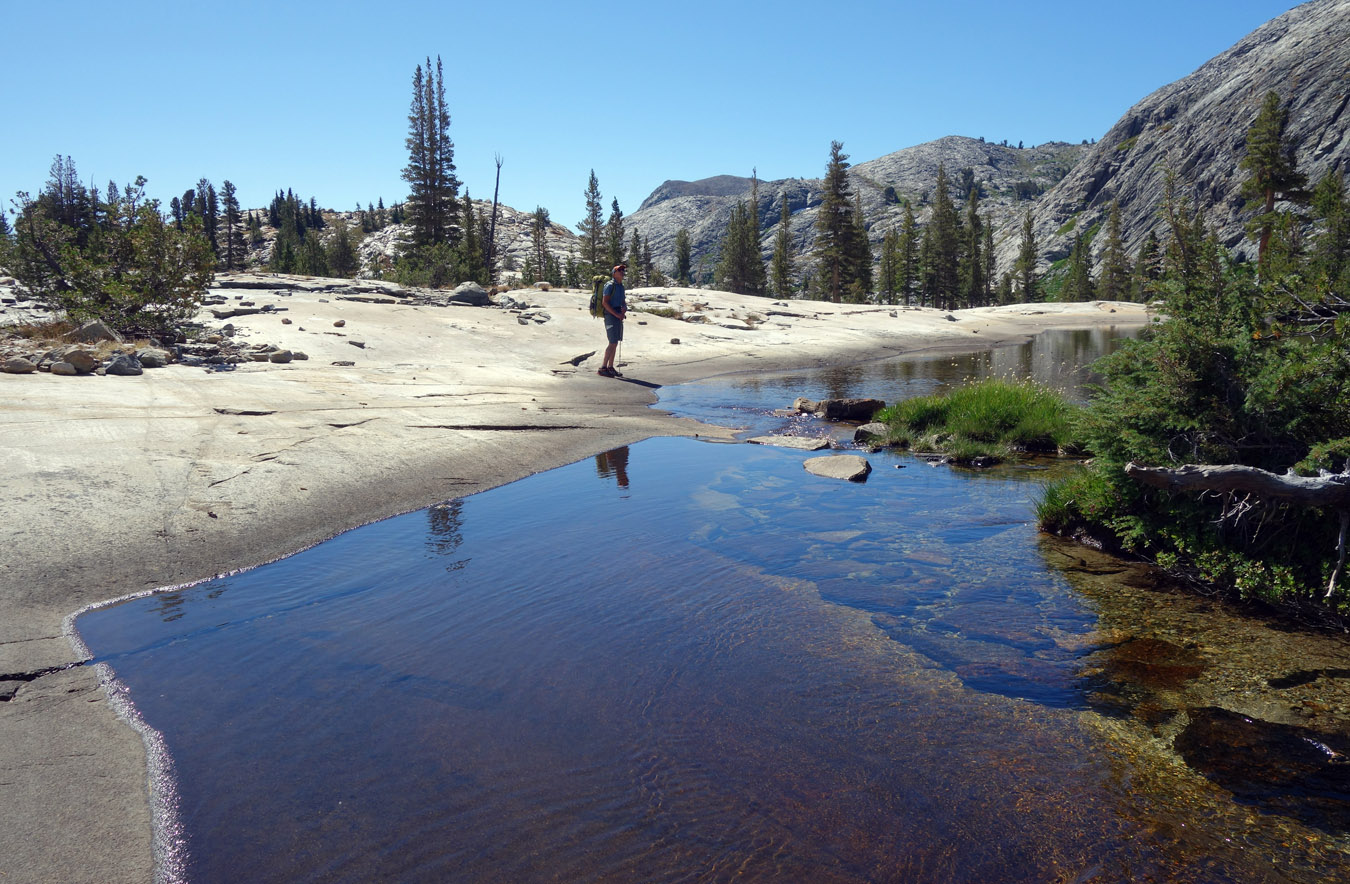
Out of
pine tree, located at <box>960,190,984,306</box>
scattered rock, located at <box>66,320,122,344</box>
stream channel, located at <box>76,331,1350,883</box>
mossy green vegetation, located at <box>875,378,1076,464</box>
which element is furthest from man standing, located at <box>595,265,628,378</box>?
pine tree, located at <box>960,190,984,306</box>

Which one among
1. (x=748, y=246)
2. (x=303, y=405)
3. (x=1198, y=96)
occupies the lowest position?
(x=303, y=405)

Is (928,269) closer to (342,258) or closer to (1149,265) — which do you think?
(1149,265)

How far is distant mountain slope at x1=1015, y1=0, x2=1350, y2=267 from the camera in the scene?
5032 inches

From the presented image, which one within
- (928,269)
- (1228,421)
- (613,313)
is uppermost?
(928,269)

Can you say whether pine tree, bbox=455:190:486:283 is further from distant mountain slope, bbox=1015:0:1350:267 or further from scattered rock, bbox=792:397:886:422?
distant mountain slope, bbox=1015:0:1350:267

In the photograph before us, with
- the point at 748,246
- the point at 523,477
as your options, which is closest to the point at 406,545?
the point at 523,477

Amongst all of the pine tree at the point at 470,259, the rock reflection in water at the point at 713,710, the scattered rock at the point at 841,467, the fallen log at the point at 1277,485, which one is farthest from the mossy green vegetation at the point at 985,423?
the pine tree at the point at 470,259

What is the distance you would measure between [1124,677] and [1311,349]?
372 centimetres

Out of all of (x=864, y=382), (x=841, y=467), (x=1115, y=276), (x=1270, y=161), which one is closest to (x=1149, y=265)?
(x=1270, y=161)

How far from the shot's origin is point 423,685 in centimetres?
547

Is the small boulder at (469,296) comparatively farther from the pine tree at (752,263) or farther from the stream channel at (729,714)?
the pine tree at (752,263)

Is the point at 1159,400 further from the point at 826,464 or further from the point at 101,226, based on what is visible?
the point at 101,226

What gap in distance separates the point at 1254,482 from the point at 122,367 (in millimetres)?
16506

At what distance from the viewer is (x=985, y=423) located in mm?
14141
